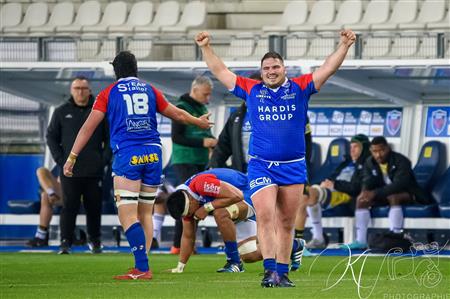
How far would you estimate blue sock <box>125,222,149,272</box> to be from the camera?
13609 millimetres

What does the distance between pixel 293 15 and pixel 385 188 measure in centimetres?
630

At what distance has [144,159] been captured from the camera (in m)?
13.9

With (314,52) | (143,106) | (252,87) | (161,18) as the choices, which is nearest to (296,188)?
(252,87)

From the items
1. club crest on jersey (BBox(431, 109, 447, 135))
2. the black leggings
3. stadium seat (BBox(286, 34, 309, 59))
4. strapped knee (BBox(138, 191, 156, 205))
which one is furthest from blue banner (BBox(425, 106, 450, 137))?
strapped knee (BBox(138, 191, 156, 205))

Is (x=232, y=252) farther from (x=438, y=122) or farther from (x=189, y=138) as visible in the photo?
(x=438, y=122)

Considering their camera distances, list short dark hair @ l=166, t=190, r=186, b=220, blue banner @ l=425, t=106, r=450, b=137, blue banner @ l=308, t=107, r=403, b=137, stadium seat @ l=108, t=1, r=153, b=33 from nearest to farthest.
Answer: short dark hair @ l=166, t=190, r=186, b=220
blue banner @ l=425, t=106, r=450, b=137
blue banner @ l=308, t=107, r=403, b=137
stadium seat @ l=108, t=1, r=153, b=33

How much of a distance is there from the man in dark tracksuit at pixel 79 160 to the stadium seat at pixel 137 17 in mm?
7914

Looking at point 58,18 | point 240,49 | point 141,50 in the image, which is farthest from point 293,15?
point 58,18

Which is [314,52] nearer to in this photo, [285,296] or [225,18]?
[225,18]

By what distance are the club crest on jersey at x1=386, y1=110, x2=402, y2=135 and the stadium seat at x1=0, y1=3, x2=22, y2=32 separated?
355 inches

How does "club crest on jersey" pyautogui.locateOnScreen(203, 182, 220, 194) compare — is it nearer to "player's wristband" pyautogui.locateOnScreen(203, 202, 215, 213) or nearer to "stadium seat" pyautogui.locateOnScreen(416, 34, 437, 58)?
"player's wristband" pyautogui.locateOnScreen(203, 202, 215, 213)

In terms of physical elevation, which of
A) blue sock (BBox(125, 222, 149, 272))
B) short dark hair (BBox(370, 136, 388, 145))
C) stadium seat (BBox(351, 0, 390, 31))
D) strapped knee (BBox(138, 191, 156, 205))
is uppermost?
stadium seat (BBox(351, 0, 390, 31))

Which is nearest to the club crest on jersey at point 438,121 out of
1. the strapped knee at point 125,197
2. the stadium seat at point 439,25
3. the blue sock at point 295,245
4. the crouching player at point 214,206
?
the stadium seat at point 439,25

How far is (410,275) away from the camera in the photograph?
14.2m
